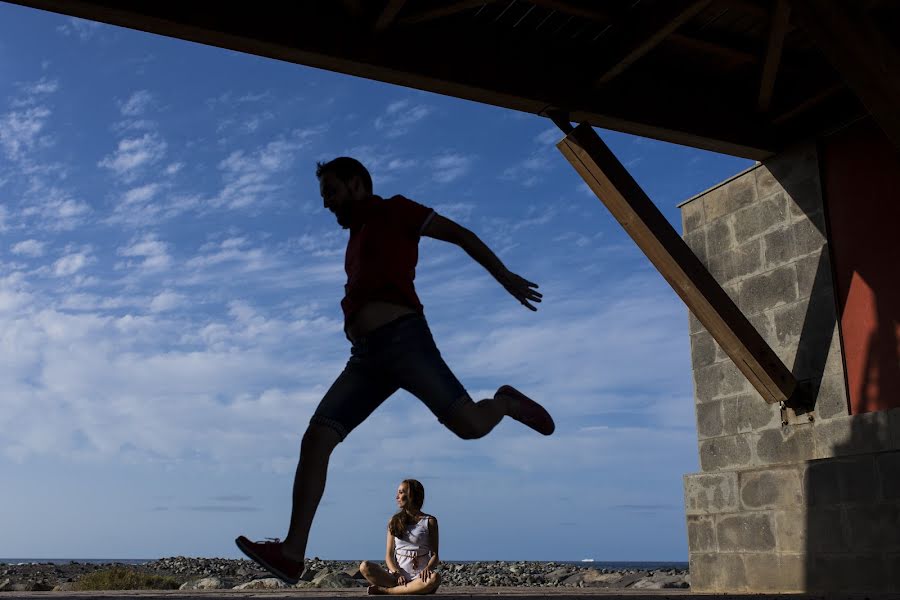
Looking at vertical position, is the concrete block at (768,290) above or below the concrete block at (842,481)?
above

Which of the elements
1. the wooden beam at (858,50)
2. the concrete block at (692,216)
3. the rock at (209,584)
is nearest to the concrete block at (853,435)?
the concrete block at (692,216)

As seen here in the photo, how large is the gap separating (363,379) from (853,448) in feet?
12.5

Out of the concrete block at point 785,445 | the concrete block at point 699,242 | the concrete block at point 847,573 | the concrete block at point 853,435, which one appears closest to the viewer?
the concrete block at point 847,573

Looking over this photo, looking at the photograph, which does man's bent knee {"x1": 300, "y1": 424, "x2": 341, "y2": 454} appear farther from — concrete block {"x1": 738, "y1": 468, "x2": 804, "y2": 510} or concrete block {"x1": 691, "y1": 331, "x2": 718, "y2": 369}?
concrete block {"x1": 691, "y1": 331, "x2": 718, "y2": 369}

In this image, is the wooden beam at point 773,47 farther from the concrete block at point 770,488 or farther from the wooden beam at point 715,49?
the concrete block at point 770,488

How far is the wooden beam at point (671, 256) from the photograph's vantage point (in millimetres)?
5965

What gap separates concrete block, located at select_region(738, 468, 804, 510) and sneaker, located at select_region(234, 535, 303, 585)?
3695 millimetres

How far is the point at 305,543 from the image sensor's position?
11.8 ft

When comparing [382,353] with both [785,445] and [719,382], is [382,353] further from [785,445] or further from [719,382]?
[719,382]

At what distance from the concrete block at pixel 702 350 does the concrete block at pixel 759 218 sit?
0.77 metres

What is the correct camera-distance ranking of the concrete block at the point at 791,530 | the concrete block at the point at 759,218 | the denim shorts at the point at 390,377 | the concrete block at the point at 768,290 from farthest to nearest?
the concrete block at the point at 759,218 → the concrete block at the point at 768,290 → the concrete block at the point at 791,530 → the denim shorts at the point at 390,377

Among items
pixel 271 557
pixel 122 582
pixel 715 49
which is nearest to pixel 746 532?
pixel 715 49

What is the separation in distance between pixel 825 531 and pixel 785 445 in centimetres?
78

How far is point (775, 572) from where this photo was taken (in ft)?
20.0
